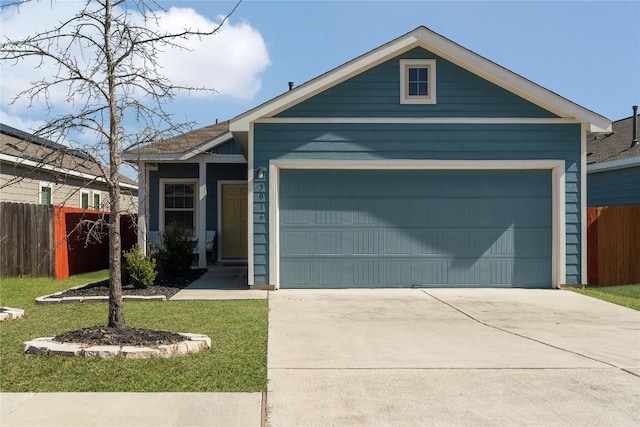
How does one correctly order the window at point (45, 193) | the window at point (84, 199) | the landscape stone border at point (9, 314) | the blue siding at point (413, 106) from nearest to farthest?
the landscape stone border at point (9, 314) < the blue siding at point (413, 106) < the window at point (45, 193) < the window at point (84, 199)

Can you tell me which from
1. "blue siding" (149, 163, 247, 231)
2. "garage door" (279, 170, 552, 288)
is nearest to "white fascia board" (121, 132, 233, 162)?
"blue siding" (149, 163, 247, 231)

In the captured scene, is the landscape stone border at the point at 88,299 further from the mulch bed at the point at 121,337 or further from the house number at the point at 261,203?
the mulch bed at the point at 121,337

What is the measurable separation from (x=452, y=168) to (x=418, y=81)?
6.33 feet

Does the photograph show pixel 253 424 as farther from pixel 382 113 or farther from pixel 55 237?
pixel 55 237

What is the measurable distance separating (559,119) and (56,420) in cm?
1050

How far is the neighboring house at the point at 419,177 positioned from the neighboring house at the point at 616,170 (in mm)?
5236

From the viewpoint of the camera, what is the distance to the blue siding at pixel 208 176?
1564 cm

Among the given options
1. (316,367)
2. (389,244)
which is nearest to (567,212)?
(389,244)

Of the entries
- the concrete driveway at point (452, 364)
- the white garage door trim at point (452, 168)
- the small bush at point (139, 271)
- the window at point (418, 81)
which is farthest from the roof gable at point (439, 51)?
the concrete driveway at point (452, 364)

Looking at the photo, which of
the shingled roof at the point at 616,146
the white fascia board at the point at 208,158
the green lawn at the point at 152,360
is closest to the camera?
the green lawn at the point at 152,360

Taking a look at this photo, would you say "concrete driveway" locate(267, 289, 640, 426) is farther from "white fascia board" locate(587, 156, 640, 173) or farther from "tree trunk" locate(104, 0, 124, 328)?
"white fascia board" locate(587, 156, 640, 173)

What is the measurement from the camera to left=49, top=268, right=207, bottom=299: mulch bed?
392 inches

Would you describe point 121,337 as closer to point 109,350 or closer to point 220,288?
point 109,350

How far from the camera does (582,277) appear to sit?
36.9 ft
